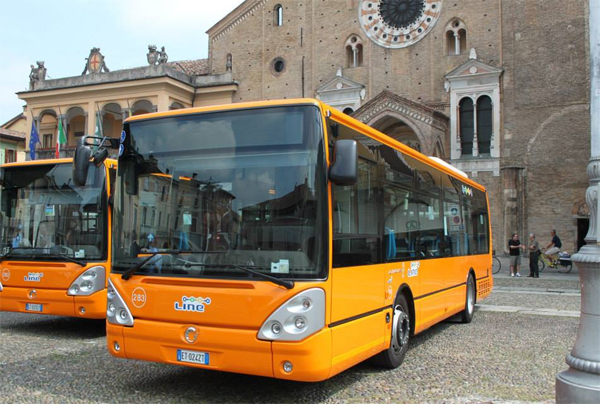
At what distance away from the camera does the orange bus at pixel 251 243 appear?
4.98m

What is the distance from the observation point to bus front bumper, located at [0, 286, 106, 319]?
8.53m

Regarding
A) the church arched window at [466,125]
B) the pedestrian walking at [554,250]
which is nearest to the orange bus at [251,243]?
the pedestrian walking at [554,250]

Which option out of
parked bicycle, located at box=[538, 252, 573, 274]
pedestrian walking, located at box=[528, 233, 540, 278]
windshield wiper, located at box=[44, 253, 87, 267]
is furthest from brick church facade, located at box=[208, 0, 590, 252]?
windshield wiper, located at box=[44, 253, 87, 267]

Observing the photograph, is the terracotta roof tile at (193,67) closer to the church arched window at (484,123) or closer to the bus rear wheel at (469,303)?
the church arched window at (484,123)

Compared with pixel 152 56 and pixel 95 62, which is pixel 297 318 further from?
pixel 95 62

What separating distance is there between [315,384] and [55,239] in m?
4.72

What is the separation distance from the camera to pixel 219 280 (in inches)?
203

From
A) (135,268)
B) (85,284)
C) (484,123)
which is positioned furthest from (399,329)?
(484,123)

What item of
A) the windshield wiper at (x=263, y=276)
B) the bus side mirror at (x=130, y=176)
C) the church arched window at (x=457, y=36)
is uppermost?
the church arched window at (x=457, y=36)

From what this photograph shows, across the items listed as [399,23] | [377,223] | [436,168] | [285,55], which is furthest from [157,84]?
[377,223]

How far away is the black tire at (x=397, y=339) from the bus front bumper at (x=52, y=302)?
4.09 meters

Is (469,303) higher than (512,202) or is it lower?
lower

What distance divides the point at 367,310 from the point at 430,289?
2376mm

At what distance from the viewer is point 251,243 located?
5.12m
